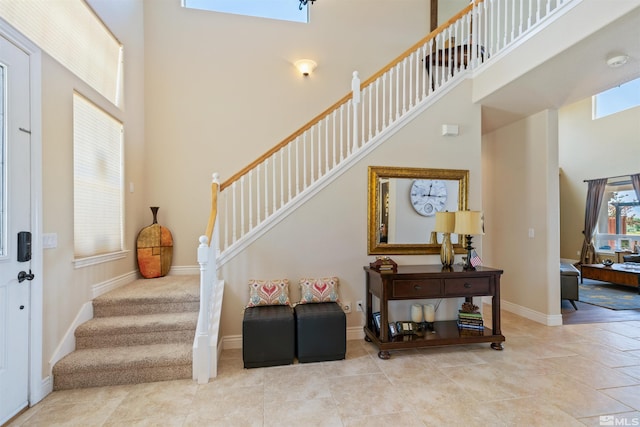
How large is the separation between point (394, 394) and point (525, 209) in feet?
11.6

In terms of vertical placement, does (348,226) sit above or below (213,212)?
below

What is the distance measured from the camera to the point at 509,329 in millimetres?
3893

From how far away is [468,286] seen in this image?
3.29 metres

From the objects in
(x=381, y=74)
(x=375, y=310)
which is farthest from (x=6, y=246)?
(x=381, y=74)

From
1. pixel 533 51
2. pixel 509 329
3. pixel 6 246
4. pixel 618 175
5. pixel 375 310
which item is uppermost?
pixel 533 51

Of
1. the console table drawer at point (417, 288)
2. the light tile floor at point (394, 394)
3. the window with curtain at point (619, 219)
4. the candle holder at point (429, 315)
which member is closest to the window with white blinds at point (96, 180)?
the light tile floor at point (394, 394)

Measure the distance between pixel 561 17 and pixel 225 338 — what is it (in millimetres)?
4570

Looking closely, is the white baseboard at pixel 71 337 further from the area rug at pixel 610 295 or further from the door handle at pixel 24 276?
the area rug at pixel 610 295

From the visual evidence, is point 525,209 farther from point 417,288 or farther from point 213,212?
point 213,212

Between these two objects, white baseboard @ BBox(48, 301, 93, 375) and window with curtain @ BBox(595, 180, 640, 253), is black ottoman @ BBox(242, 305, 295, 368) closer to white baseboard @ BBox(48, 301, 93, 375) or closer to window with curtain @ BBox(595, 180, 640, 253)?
white baseboard @ BBox(48, 301, 93, 375)

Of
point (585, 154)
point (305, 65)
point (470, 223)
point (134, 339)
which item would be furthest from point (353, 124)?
point (585, 154)

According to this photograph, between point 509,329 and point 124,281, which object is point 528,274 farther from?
point 124,281

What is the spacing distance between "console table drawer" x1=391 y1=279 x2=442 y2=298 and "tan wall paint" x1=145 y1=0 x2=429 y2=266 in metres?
2.81

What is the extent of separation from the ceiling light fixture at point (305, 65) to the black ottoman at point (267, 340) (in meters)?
3.60
